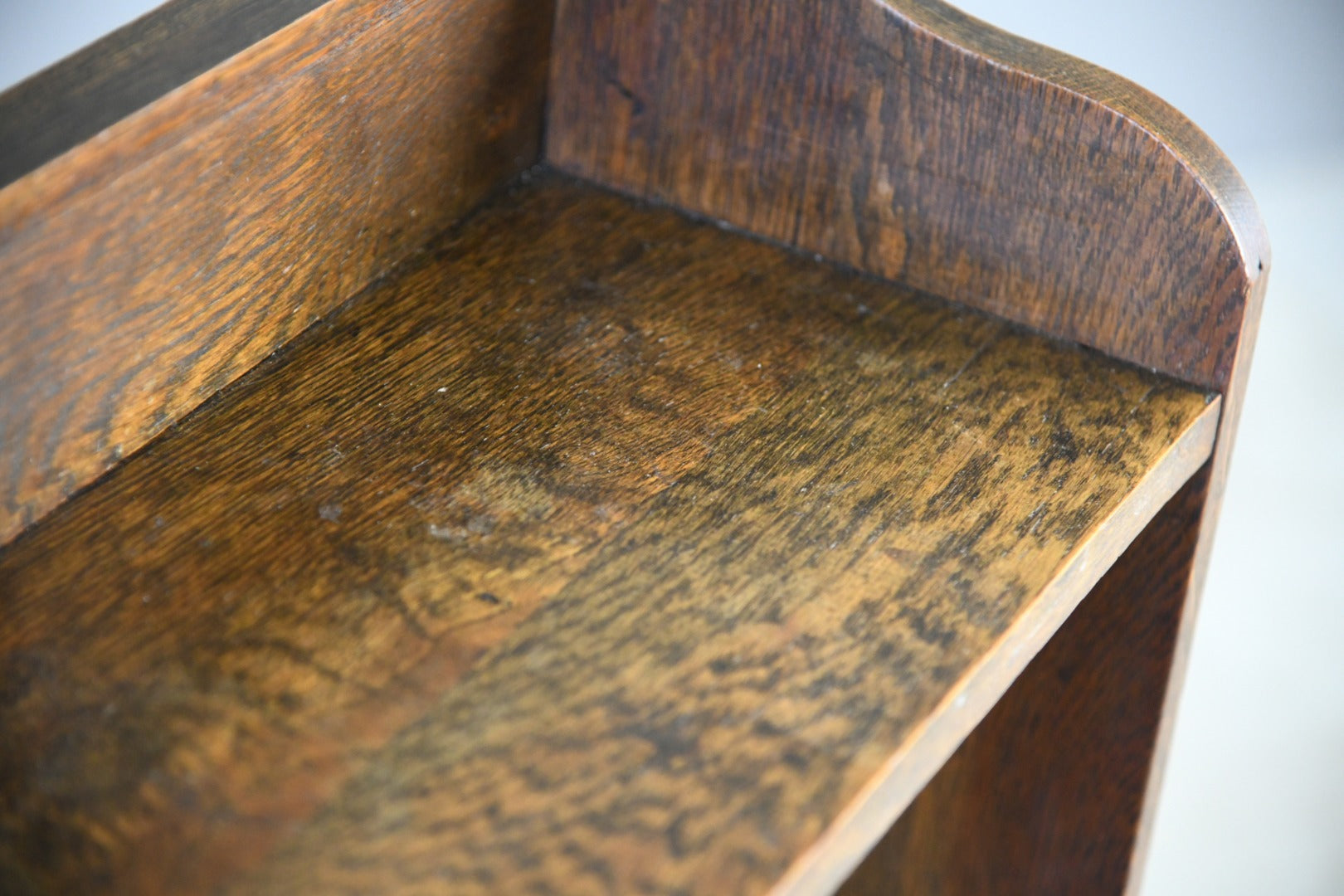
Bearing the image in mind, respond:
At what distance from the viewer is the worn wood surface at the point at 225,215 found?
0.50 m

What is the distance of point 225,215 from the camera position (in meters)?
0.58

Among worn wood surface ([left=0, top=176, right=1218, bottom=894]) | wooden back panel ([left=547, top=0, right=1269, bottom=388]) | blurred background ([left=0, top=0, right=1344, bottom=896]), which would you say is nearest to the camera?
worn wood surface ([left=0, top=176, right=1218, bottom=894])

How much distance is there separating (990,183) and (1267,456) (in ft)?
3.45

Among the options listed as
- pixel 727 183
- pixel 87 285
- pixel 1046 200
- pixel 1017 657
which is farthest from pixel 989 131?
pixel 87 285

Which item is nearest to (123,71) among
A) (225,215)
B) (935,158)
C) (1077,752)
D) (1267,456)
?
(225,215)

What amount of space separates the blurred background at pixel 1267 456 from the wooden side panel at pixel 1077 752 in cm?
43

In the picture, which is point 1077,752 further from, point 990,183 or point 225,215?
point 225,215

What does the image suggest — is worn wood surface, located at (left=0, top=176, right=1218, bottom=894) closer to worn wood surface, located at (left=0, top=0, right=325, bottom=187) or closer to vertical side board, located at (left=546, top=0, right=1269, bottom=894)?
vertical side board, located at (left=546, top=0, right=1269, bottom=894)

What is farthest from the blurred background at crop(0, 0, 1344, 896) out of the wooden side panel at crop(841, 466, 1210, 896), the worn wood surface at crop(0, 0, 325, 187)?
the wooden side panel at crop(841, 466, 1210, 896)

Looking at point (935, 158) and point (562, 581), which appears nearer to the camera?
point (562, 581)

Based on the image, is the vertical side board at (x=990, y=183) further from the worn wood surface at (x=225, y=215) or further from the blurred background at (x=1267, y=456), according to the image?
the blurred background at (x=1267, y=456)

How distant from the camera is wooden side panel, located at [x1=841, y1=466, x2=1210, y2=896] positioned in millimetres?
712

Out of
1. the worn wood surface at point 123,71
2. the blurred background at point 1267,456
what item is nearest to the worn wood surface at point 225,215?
the worn wood surface at point 123,71

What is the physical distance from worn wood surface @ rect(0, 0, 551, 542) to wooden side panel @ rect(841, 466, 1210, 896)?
401mm
